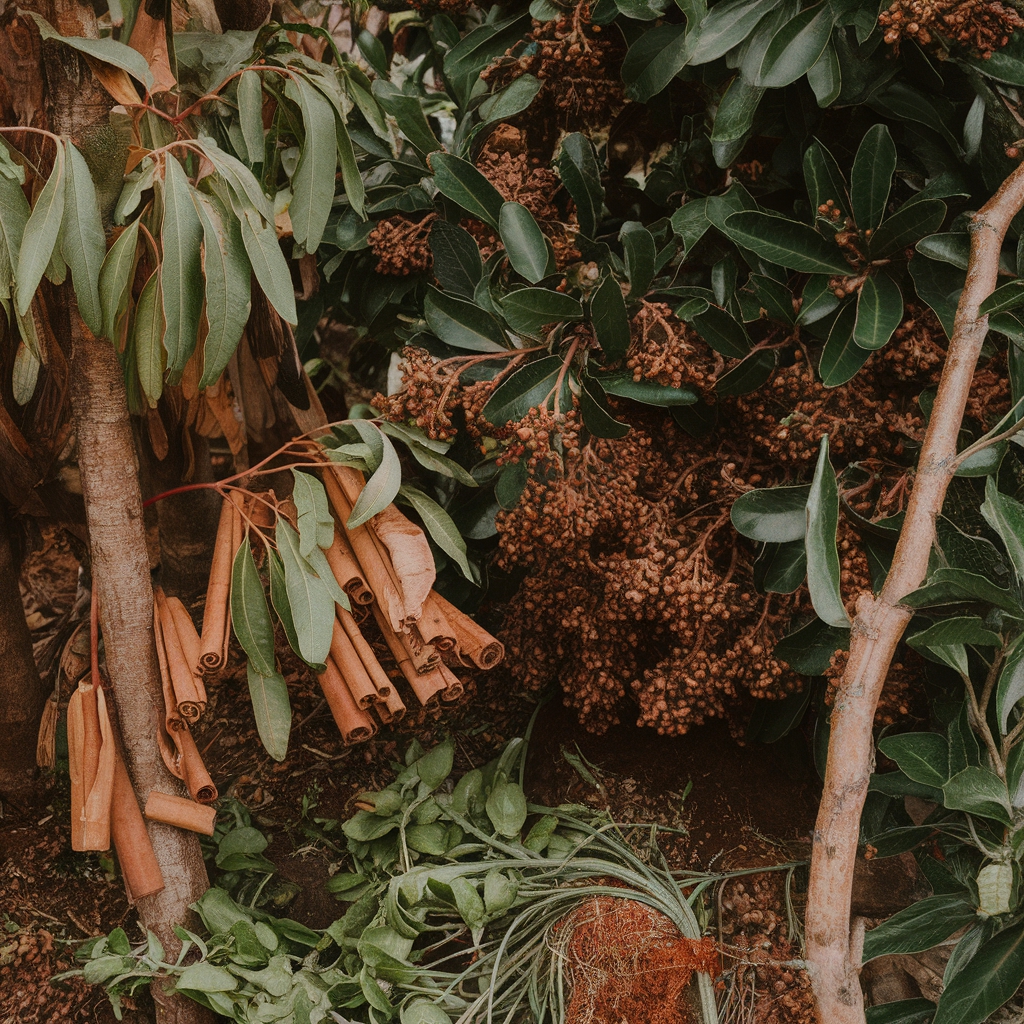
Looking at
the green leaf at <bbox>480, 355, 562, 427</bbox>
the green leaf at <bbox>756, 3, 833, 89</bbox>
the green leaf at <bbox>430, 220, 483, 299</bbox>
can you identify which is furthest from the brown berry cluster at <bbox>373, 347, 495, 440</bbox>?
the green leaf at <bbox>756, 3, 833, 89</bbox>

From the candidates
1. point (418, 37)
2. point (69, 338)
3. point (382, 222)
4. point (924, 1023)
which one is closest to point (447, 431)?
point (382, 222)

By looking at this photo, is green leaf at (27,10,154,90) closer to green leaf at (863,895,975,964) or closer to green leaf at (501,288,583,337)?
green leaf at (501,288,583,337)

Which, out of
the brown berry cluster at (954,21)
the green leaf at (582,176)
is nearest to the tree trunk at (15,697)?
the green leaf at (582,176)

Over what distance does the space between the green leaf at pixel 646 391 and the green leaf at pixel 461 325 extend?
15 cm

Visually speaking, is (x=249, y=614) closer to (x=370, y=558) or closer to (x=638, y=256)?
(x=370, y=558)

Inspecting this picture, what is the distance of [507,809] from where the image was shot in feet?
3.86

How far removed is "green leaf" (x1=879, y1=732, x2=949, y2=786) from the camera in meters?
0.90

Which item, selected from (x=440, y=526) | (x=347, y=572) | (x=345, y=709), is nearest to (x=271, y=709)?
(x=345, y=709)

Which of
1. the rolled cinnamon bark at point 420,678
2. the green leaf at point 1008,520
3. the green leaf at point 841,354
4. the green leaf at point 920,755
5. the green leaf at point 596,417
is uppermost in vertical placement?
the green leaf at point 841,354

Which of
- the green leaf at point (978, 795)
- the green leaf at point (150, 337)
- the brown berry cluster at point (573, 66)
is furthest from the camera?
the brown berry cluster at point (573, 66)

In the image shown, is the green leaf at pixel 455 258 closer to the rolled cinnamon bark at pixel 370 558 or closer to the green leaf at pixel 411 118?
the green leaf at pixel 411 118

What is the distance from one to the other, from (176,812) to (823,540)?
828 millimetres

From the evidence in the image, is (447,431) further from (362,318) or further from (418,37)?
(418,37)

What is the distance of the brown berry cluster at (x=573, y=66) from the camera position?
1.13 m
